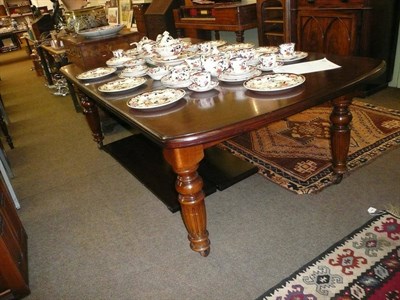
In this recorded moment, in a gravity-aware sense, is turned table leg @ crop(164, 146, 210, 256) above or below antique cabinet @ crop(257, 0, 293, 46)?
below

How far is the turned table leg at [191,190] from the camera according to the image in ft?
3.90

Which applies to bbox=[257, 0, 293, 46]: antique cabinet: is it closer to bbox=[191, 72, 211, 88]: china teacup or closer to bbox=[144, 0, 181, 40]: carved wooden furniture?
bbox=[144, 0, 181, 40]: carved wooden furniture

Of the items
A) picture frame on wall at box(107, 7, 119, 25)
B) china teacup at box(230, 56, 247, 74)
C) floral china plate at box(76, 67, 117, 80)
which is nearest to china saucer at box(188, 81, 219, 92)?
china teacup at box(230, 56, 247, 74)

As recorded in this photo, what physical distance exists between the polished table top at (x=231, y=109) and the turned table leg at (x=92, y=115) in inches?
43.4

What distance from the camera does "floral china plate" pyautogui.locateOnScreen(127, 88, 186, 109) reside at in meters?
1.29

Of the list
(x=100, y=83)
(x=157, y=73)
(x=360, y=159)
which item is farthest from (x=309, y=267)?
(x=100, y=83)

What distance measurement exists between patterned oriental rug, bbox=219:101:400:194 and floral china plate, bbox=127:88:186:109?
925 mm

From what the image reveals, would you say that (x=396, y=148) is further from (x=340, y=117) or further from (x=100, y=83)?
(x=100, y=83)

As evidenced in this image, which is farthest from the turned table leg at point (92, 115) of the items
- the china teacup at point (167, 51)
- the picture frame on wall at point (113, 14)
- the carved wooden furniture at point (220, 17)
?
the picture frame on wall at point (113, 14)

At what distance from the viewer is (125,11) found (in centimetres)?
569

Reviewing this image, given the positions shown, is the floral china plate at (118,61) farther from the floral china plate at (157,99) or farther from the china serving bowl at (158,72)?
the floral china plate at (157,99)

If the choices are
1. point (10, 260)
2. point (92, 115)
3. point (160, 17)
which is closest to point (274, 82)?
point (10, 260)

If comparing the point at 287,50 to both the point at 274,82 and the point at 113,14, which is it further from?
the point at 113,14

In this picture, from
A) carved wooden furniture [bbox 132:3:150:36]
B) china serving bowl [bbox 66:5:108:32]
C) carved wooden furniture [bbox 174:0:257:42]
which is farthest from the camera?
carved wooden furniture [bbox 132:3:150:36]
